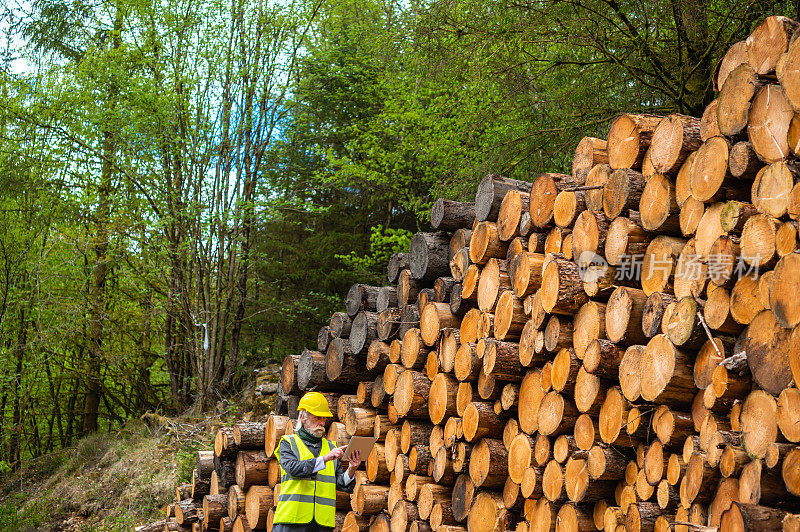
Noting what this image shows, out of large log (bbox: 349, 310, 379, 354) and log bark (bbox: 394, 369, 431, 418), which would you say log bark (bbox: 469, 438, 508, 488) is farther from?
large log (bbox: 349, 310, 379, 354)

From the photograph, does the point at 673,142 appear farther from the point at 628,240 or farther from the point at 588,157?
the point at 588,157

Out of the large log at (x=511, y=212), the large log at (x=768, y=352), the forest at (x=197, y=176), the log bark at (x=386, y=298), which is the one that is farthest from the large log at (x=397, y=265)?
the forest at (x=197, y=176)

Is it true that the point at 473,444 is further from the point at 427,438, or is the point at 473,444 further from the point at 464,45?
the point at 464,45

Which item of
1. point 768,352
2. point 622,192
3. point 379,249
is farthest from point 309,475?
point 379,249

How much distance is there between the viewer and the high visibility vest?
16.3 ft

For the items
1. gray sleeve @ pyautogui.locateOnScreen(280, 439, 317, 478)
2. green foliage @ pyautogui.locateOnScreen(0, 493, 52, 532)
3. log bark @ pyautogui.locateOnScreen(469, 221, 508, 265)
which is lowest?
green foliage @ pyautogui.locateOnScreen(0, 493, 52, 532)

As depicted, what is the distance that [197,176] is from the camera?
12.5m

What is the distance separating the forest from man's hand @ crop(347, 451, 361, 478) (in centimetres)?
502

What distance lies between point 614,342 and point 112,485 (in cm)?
859

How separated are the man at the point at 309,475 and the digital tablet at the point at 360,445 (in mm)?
78

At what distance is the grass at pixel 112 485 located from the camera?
9336mm

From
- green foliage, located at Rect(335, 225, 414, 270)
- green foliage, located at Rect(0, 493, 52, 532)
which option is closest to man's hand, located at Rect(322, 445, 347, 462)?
green foliage, located at Rect(0, 493, 52, 532)

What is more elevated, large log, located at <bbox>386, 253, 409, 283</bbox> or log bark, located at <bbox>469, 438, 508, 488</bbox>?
large log, located at <bbox>386, 253, 409, 283</bbox>

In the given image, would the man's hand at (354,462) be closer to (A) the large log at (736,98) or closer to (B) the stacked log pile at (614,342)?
(B) the stacked log pile at (614,342)
